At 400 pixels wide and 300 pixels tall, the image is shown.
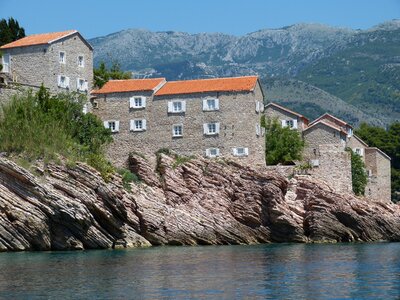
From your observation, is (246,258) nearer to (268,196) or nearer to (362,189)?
(268,196)

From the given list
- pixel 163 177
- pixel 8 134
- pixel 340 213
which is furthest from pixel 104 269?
pixel 340 213

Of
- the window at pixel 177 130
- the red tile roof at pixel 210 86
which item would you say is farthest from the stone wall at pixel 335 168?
the window at pixel 177 130

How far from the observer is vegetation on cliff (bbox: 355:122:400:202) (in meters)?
127

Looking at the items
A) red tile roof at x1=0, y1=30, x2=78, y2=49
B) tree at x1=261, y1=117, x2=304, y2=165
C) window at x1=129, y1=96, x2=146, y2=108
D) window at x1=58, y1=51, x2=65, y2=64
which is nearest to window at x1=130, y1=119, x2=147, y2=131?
window at x1=129, y1=96, x2=146, y2=108

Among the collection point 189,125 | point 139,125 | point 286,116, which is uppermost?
point 286,116

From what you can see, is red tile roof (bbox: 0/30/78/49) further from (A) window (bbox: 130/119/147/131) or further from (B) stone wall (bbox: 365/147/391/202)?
(B) stone wall (bbox: 365/147/391/202)

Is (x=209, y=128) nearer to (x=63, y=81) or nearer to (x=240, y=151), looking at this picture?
(x=240, y=151)

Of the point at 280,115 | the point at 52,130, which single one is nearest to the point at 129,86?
the point at 52,130

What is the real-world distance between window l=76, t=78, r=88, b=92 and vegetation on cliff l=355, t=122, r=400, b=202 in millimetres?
49148

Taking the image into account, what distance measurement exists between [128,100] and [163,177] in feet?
29.5

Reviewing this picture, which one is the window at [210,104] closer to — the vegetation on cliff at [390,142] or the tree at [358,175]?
the tree at [358,175]

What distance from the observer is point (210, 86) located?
87.0 metres

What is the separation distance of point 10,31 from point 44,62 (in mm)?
15071

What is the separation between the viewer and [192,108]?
8669 centimetres
